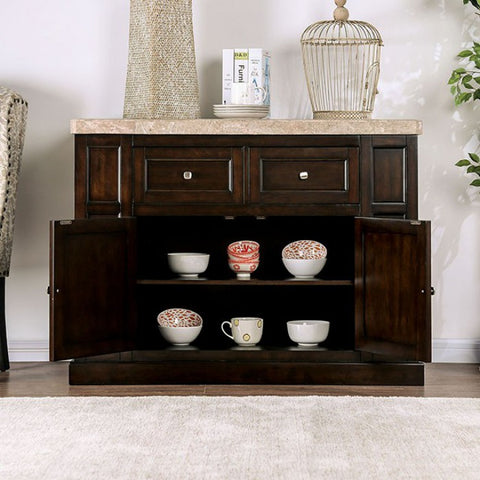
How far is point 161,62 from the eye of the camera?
120 inches

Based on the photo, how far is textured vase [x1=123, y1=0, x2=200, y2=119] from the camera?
3.05m

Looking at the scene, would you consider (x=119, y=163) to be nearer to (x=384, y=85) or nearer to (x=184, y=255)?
(x=184, y=255)

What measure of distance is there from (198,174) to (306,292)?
2.31ft

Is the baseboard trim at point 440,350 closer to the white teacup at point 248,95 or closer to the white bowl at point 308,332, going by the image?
the white bowl at point 308,332

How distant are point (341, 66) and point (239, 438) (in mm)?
1615

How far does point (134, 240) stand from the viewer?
290 centimetres

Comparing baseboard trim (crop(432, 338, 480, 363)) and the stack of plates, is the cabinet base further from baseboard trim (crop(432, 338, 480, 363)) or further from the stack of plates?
the stack of plates

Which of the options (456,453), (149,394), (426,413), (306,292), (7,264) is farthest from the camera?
(306,292)

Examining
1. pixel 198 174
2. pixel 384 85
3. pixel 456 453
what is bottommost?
pixel 456 453

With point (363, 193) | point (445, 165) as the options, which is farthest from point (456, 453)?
point (445, 165)

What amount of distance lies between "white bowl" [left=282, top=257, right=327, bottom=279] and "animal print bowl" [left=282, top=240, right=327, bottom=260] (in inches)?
0.6

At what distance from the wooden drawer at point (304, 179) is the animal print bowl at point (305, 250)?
213mm

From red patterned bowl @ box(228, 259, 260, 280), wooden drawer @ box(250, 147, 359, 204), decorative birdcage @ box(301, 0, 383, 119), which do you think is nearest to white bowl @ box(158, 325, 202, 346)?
red patterned bowl @ box(228, 259, 260, 280)

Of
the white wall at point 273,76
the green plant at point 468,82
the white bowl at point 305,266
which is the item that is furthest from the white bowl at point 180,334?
the green plant at point 468,82
